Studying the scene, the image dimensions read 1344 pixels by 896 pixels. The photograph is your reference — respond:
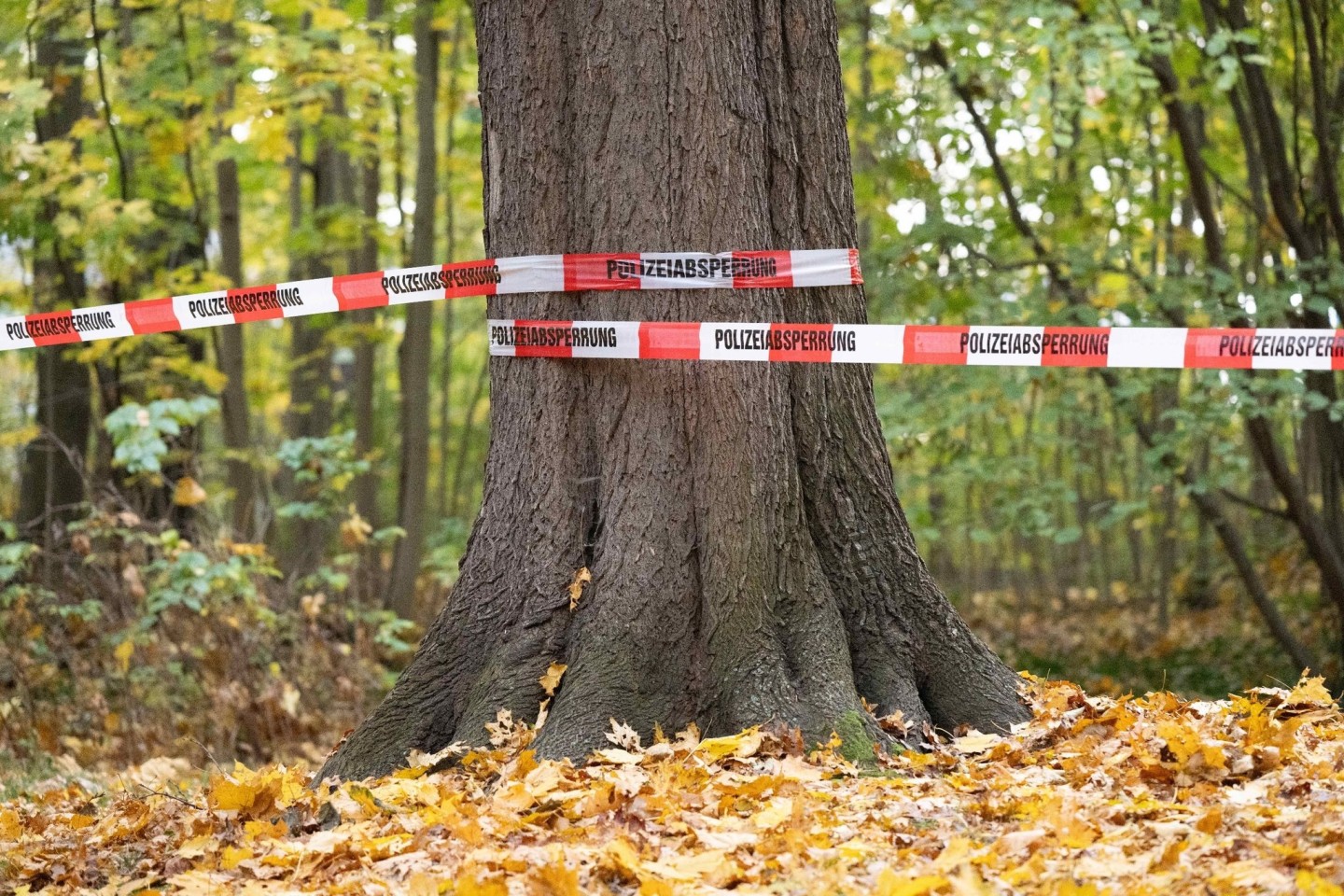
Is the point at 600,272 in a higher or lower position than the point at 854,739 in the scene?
higher

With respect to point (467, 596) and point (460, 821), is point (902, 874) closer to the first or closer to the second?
point (460, 821)

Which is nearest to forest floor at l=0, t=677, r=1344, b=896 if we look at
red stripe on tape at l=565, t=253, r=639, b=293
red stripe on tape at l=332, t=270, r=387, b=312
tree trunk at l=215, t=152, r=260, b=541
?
red stripe on tape at l=565, t=253, r=639, b=293

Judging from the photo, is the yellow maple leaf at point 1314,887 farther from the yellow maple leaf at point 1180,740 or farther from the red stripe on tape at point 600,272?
the red stripe on tape at point 600,272

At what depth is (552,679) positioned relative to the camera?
412 centimetres

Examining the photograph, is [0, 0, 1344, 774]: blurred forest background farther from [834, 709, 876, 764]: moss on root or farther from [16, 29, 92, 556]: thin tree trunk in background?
[834, 709, 876, 764]: moss on root

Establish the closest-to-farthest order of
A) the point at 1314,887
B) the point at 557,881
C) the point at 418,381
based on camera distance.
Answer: the point at 1314,887 < the point at 557,881 < the point at 418,381

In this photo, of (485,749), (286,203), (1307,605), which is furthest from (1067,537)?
(286,203)

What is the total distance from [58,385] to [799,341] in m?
9.35

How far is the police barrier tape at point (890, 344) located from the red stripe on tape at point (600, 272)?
13 centimetres

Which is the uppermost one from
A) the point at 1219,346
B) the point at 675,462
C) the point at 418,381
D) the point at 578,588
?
the point at 418,381

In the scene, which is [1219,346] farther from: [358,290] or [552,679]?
[358,290]

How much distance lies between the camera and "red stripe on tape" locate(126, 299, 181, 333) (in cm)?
555

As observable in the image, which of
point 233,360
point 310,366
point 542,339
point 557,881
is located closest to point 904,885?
point 557,881

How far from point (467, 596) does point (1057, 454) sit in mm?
14600
